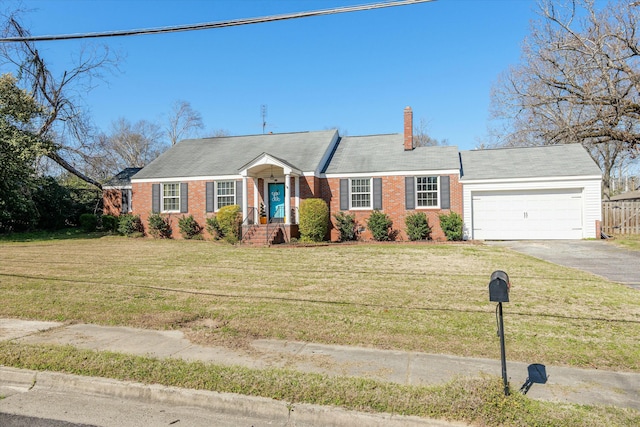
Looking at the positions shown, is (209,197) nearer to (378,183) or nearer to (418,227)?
(378,183)

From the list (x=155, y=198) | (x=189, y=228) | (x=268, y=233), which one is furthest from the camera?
(x=155, y=198)

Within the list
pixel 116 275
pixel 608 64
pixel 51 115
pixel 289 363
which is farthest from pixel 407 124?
pixel 51 115

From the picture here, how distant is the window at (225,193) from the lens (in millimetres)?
22047

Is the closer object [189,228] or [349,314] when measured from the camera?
[349,314]

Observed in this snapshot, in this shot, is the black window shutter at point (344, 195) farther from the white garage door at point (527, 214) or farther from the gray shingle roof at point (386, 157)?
the white garage door at point (527, 214)

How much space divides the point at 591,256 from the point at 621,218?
10.9m

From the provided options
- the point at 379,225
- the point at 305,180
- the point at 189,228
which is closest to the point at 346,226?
the point at 379,225

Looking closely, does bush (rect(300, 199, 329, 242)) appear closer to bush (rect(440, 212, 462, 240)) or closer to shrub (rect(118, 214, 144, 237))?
Answer: bush (rect(440, 212, 462, 240))

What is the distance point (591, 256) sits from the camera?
1383 cm

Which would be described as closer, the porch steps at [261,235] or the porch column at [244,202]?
the porch steps at [261,235]

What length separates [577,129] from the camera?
28.9m

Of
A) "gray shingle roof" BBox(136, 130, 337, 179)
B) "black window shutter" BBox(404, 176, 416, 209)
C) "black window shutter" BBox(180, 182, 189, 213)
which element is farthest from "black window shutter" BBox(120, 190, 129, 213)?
"black window shutter" BBox(404, 176, 416, 209)

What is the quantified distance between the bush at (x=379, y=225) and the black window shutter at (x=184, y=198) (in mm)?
9834

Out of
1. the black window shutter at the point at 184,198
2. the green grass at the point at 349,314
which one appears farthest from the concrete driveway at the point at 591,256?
the black window shutter at the point at 184,198
